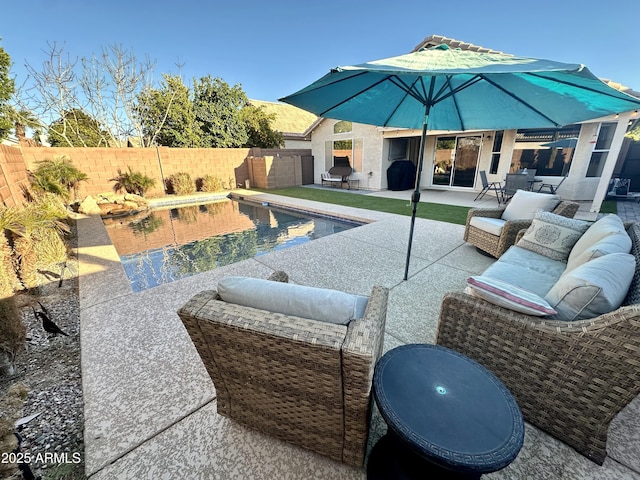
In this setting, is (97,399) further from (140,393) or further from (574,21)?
(574,21)

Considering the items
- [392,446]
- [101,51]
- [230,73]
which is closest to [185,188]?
[230,73]

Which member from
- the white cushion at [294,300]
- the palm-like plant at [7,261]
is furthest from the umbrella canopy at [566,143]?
the palm-like plant at [7,261]

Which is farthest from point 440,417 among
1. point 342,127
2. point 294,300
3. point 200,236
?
point 342,127

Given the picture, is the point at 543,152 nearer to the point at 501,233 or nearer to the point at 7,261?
the point at 501,233

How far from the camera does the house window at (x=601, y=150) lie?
23.4 feet

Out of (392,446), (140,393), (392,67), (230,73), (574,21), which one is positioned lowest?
(140,393)

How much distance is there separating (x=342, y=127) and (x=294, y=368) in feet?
40.5

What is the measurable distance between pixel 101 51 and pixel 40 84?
2.95m

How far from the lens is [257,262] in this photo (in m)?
3.73

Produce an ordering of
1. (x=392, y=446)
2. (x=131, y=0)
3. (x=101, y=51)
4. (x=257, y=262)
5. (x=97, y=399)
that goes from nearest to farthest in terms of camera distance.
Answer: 1. (x=392, y=446)
2. (x=97, y=399)
3. (x=257, y=262)
4. (x=131, y=0)
5. (x=101, y=51)

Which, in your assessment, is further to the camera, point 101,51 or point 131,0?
point 101,51

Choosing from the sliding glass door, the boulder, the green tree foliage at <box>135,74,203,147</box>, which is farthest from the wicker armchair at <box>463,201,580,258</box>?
the green tree foliage at <box>135,74,203,147</box>

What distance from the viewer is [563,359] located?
1.29 m

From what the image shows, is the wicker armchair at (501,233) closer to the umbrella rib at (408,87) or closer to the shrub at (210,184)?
the umbrella rib at (408,87)
